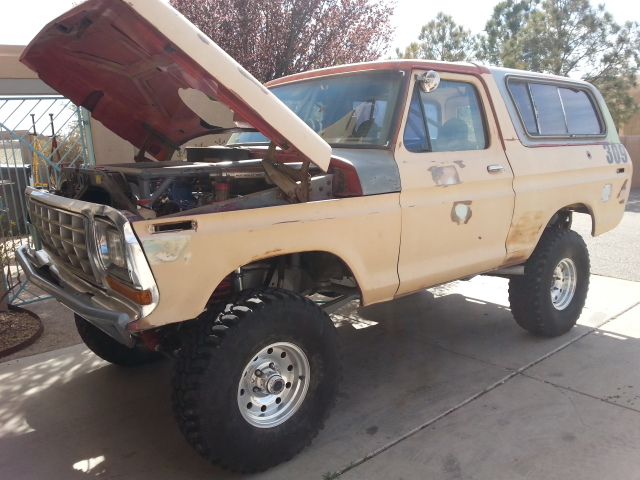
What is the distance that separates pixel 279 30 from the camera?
8484 mm

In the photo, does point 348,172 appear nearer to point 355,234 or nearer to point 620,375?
point 355,234

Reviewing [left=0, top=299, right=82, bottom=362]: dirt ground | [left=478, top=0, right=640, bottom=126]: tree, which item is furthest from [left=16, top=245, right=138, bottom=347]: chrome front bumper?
[left=478, top=0, right=640, bottom=126]: tree

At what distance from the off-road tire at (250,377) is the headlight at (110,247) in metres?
0.50

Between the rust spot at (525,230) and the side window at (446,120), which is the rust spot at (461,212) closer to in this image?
the side window at (446,120)

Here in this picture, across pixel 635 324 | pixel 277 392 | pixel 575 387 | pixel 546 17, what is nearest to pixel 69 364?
pixel 277 392

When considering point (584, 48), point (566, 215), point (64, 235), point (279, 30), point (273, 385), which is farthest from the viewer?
point (584, 48)

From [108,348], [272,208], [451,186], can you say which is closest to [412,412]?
[451,186]

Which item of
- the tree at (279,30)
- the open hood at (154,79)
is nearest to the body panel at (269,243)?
the open hood at (154,79)

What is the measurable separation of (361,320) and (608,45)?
15.0 m

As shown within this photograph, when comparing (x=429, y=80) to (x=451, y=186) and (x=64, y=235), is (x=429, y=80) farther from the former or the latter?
(x=64, y=235)

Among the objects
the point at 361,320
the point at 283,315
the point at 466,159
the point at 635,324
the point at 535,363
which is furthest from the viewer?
the point at 361,320

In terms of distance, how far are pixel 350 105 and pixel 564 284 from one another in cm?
265

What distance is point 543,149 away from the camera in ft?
14.5

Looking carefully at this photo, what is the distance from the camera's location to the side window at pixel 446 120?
3611 millimetres
